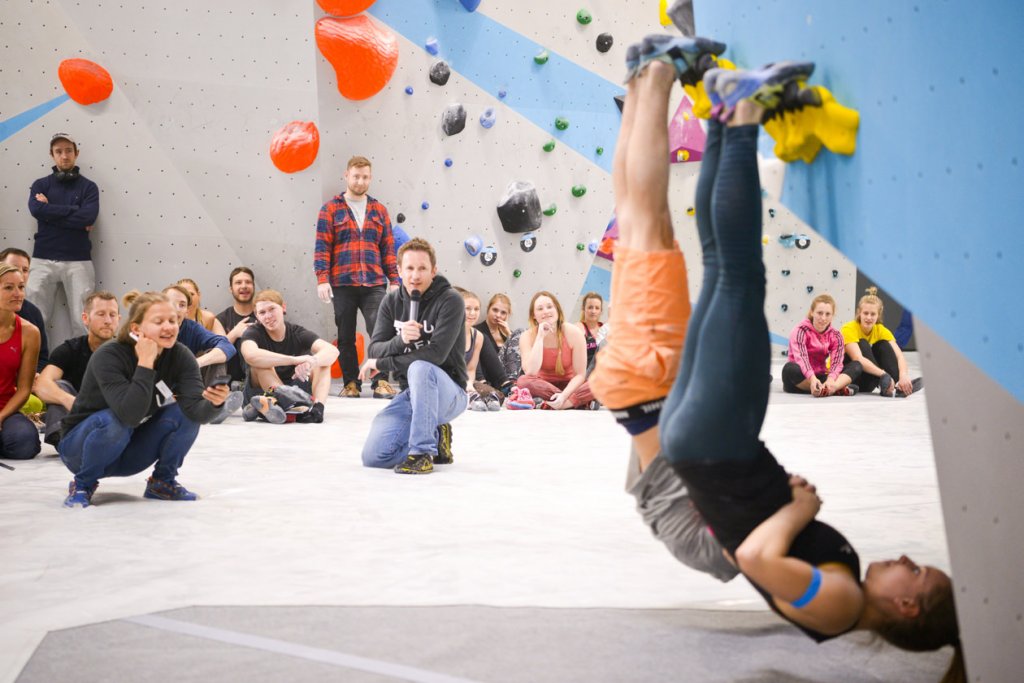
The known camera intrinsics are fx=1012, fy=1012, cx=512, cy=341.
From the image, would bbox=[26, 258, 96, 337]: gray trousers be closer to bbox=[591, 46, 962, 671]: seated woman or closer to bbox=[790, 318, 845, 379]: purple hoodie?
bbox=[790, 318, 845, 379]: purple hoodie

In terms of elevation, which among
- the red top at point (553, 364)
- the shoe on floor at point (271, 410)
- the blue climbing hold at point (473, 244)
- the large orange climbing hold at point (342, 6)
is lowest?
the shoe on floor at point (271, 410)

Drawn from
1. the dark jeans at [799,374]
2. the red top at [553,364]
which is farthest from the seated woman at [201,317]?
the dark jeans at [799,374]

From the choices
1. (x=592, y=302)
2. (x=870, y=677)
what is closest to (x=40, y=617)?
(x=870, y=677)

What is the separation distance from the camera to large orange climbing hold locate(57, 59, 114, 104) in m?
7.05

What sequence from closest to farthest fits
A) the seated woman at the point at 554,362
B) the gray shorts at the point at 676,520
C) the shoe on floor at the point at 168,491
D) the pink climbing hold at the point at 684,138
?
the gray shorts at the point at 676,520
the shoe on floor at the point at 168,491
the seated woman at the point at 554,362
the pink climbing hold at the point at 684,138

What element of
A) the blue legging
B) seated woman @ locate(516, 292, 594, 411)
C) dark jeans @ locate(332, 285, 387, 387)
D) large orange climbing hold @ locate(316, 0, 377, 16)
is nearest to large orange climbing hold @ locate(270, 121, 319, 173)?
large orange climbing hold @ locate(316, 0, 377, 16)

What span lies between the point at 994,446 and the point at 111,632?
1.85 m

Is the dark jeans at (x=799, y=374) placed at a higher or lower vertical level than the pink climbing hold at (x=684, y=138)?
lower

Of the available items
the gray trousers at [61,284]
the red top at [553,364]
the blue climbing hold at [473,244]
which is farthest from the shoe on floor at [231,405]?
the blue climbing hold at [473,244]

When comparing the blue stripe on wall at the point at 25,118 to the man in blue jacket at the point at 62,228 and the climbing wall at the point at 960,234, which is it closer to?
the man in blue jacket at the point at 62,228

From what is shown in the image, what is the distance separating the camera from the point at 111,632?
2230mm

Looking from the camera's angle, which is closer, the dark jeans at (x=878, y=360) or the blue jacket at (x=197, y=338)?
the blue jacket at (x=197, y=338)

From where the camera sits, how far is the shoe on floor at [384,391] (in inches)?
286

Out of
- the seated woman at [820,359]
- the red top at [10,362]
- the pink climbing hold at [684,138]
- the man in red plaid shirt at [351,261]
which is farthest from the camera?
the pink climbing hold at [684,138]
